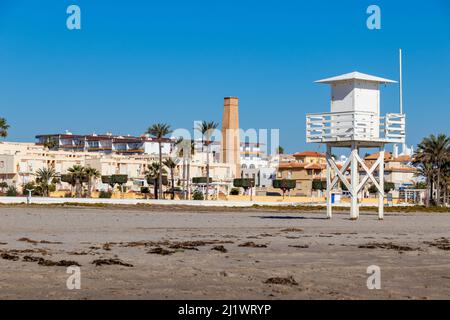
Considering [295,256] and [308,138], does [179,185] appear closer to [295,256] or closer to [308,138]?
[308,138]

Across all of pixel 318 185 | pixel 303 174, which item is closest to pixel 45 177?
pixel 318 185

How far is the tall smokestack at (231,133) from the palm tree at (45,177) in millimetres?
31313

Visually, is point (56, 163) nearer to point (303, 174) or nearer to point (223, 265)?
point (303, 174)

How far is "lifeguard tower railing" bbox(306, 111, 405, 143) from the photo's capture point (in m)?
39.0

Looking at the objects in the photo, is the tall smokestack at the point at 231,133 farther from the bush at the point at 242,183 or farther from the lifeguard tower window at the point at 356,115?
the lifeguard tower window at the point at 356,115

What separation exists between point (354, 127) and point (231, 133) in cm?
9256

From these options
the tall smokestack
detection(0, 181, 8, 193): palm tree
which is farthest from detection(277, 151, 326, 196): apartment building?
detection(0, 181, 8, 193): palm tree

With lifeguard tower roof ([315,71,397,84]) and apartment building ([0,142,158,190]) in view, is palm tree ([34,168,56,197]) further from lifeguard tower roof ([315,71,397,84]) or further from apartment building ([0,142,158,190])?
lifeguard tower roof ([315,71,397,84])

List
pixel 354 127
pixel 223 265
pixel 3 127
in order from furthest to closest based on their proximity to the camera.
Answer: pixel 3 127, pixel 354 127, pixel 223 265

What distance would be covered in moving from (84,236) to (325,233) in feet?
28.2

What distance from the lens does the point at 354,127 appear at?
1531 inches

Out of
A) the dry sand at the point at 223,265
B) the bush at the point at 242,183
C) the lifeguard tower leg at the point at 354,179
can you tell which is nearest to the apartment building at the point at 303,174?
the bush at the point at 242,183
